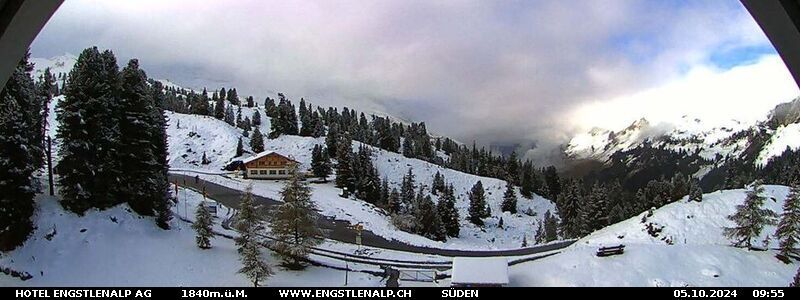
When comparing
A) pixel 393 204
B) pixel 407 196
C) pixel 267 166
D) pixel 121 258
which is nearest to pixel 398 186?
pixel 407 196

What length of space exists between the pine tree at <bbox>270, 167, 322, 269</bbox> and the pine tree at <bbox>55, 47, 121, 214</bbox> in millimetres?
6994

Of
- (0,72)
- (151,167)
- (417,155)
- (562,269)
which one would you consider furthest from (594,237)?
(417,155)

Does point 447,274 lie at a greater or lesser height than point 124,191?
lesser

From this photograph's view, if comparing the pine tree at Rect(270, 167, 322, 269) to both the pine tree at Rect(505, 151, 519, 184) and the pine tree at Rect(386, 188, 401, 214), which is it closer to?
the pine tree at Rect(386, 188, 401, 214)

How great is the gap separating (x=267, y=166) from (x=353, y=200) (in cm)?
1490

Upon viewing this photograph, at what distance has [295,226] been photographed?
22828 mm

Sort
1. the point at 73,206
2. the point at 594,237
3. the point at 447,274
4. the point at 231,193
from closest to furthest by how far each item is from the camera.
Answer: the point at 73,206 < the point at 447,274 < the point at 594,237 < the point at 231,193

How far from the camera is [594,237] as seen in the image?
36125 mm

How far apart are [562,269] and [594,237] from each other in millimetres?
13557

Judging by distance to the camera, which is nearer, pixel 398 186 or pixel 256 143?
pixel 398 186

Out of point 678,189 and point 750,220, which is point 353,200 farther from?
point 750,220

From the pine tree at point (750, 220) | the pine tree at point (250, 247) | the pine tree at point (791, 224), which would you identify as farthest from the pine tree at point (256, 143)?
the pine tree at point (791, 224)
